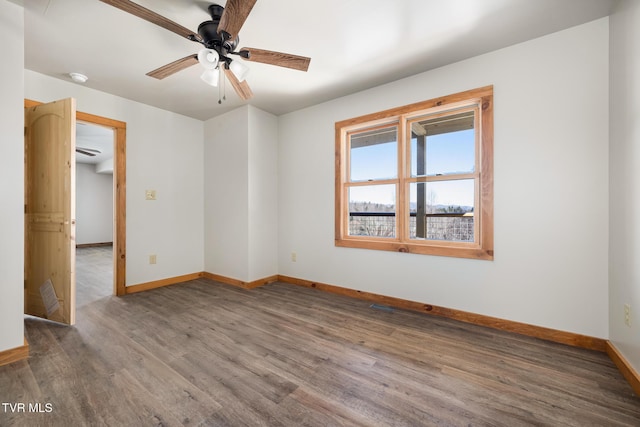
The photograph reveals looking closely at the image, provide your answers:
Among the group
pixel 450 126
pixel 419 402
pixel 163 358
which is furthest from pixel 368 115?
pixel 163 358

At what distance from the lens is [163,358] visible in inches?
76.0

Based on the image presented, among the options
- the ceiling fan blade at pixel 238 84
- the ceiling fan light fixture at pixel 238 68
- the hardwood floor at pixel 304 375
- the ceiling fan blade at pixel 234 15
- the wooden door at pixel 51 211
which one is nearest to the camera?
the hardwood floor at pixel 304 375

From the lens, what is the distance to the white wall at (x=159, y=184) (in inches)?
137

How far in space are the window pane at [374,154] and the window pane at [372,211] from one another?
17 centimetres

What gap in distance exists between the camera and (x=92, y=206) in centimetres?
803

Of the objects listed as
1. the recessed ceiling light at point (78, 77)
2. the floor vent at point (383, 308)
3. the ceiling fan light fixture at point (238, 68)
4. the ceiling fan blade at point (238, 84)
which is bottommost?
the floor vent at point (383, 308)

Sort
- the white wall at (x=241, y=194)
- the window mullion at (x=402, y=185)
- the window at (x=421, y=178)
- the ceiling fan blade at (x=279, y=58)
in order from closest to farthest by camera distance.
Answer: the ceiling fan blade at (x=279, y=58)
the window at (x=421, y=178)
the window mullion at (x=402, y=185)
the white wall at (x=241, y=194)

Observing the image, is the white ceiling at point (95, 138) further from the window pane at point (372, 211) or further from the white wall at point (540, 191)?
the white wall at point (540, 191)

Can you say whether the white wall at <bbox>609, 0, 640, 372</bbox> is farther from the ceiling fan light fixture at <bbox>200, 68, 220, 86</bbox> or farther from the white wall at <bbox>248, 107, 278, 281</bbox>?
the white wall at <bbox>248, 107, 278, 281</bbox>

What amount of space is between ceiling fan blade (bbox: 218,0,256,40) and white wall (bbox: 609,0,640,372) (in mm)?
2398

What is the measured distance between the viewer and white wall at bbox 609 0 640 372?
162cm

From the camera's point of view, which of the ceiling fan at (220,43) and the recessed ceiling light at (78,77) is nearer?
the ceiling fan at (220,43)

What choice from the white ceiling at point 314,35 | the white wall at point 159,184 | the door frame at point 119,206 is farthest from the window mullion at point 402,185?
the door frame at point 119,206

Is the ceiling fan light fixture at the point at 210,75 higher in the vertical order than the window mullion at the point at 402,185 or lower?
higher
